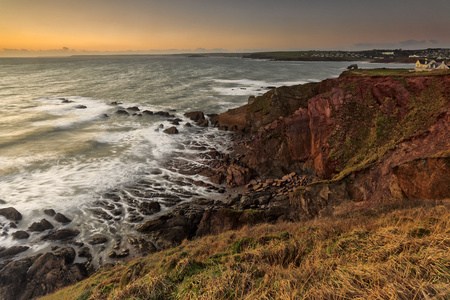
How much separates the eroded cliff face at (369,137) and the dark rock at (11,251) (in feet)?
63.3

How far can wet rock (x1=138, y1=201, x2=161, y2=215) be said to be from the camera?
18008 millimetres

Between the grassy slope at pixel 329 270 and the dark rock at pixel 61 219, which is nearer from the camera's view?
the grassy slope at pixel 329 270

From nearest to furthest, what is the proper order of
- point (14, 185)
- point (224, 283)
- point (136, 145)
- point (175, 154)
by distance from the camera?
point (224, 283) < point (14, 185) < point (175, 154) < point (136, 145)

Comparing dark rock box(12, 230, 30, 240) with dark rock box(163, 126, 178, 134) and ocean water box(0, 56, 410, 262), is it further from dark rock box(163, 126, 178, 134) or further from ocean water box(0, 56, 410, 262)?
dark rock box(163, 126, 178, 134)

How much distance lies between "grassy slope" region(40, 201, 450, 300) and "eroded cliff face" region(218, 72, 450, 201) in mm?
4817

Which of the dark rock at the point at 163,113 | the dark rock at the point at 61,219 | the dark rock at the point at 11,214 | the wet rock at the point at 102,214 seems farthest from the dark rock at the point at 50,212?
the dark rock at the point at 163,113

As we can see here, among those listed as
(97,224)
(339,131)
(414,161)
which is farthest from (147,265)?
(339,131)

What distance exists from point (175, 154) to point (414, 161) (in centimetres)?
2404

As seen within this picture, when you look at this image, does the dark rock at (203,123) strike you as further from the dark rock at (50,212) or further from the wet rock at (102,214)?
the dark rock at (50,212)

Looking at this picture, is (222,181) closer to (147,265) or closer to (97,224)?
(97,224)

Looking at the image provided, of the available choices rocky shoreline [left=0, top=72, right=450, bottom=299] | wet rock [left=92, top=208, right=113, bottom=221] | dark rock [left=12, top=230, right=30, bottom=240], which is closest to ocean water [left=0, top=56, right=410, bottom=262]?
wet rock [left=92, top=208, right=113, bottom=221]

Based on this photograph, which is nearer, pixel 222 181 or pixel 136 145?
pixel 222 181

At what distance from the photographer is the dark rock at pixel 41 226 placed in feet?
52.8

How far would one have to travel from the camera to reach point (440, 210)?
8.30 meters
